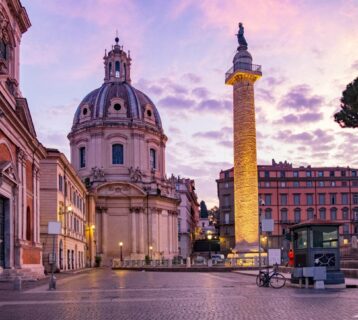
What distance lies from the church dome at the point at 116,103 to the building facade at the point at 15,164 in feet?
170

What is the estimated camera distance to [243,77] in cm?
5812

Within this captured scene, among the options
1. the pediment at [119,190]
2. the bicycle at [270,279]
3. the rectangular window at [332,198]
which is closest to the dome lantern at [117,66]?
the pediment at [119,190]

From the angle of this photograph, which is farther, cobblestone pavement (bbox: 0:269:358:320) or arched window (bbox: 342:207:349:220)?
arched window (bbox: 342:207:349:220)

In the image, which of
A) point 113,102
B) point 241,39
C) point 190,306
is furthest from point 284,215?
point 190,306

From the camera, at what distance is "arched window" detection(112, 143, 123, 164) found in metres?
92.9

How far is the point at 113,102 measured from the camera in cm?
9481

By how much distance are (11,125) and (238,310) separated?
2131 centimetres

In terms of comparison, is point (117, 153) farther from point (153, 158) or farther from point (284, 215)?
point (284, 215)

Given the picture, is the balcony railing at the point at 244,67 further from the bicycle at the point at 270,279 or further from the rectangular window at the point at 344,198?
the rectangular window at the point at 344,198

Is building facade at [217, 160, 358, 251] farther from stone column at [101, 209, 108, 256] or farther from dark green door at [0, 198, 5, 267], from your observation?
dark green door at [0, 198, 5, 267]

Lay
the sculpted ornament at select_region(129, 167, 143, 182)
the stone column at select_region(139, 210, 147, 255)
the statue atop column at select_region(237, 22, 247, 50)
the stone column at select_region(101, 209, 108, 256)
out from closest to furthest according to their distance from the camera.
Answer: the statue atop column at select_region(237, 22, 247, 50) → the stone column at select_region(101, 209, 108, 256) → the stone column at select_region(139, 210, 147, 255) → the sculpted ornament at select_region(129, 167, 143, 182)

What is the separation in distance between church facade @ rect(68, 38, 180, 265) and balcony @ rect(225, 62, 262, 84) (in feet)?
110

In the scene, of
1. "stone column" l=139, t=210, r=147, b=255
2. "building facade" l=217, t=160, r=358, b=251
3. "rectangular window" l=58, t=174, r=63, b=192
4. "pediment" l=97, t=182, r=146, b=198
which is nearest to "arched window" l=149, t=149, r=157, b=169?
"pediment" l=97, t=182, r=146, b=198

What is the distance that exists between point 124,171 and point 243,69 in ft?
125
